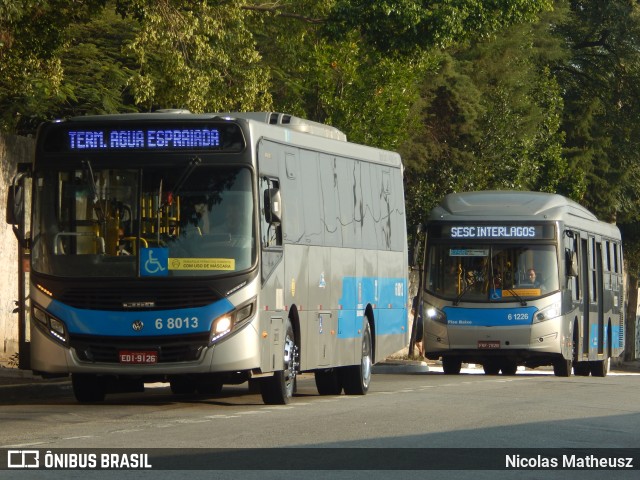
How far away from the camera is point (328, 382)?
68.8 ft

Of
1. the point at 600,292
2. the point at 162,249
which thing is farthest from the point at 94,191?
the point at 600,292

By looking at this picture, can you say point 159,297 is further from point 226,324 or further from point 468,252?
point 468,252

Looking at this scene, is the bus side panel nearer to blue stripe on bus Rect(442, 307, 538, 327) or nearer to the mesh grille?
the mesh grille

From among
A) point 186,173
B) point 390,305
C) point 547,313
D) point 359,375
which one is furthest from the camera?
point 547,313

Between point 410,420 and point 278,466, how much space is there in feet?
15.3

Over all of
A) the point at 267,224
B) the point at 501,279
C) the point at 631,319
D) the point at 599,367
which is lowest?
the point at 599,367

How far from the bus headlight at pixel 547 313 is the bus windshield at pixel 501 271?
289mm

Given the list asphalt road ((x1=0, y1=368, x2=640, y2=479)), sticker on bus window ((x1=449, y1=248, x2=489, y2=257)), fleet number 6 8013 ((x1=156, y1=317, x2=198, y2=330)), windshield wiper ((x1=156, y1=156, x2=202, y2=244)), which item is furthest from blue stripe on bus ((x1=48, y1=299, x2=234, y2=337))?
sticker on bus window ((x1=449, y1=248, x2=489, y2=257))

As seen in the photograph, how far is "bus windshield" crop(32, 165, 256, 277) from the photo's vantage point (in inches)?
655

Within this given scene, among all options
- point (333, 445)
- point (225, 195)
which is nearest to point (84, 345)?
point (225, 195)

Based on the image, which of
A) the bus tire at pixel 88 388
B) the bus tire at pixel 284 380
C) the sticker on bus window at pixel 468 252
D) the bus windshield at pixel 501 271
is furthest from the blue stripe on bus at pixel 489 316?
the bus tire at pixel 88 388

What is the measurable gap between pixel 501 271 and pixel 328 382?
30.2 feet

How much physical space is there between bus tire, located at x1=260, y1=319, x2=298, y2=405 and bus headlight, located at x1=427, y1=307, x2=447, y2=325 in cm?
1186

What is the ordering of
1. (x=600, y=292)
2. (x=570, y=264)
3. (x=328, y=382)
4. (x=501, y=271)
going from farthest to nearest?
(x=600, y=292) → (x=570, y=264) → (x=501, y=271) → (x=328, y=382)
